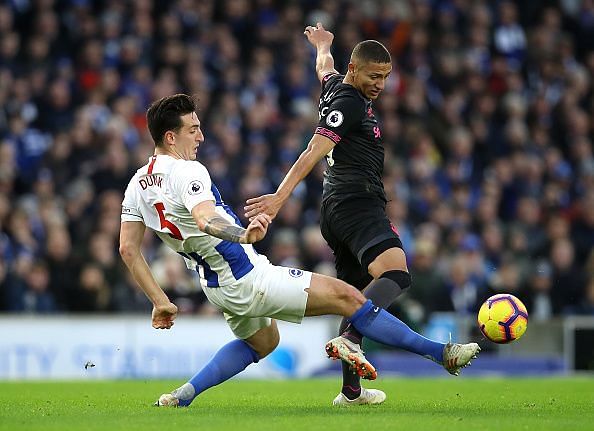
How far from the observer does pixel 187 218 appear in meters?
7.18

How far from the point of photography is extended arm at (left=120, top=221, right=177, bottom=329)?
748 centimetres

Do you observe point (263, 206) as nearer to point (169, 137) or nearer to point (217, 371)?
point (169, 137)

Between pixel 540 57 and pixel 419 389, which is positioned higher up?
pixel 540 57

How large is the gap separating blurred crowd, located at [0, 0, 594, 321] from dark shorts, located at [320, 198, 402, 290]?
623 centimetres

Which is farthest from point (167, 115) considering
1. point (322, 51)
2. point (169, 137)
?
point (322, 51)

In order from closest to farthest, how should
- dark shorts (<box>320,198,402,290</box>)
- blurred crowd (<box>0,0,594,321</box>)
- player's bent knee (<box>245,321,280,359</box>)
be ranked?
player's bent knee (<box>245,321,280,359</box>), dark shorts (<box>320,198,402,290</box>), blurred crowd (<box>0,0,594,321</box>)

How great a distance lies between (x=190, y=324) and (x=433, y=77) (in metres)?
7.68

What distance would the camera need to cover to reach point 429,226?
55.5ft

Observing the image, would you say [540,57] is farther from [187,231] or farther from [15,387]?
[187,231]

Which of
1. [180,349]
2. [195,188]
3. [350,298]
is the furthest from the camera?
[180,349]

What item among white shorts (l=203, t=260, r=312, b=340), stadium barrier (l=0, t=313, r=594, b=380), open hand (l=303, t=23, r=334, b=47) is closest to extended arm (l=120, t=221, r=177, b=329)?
white shorts (l=203, t=260, r=312, b=340)

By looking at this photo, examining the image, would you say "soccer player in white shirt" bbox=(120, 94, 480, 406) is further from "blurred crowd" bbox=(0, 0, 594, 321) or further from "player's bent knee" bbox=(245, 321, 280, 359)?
"blurred crowd" bbox=(0, 0, 594, 321)

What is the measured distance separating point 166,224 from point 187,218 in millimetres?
171

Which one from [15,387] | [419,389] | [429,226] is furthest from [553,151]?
[15,387]
